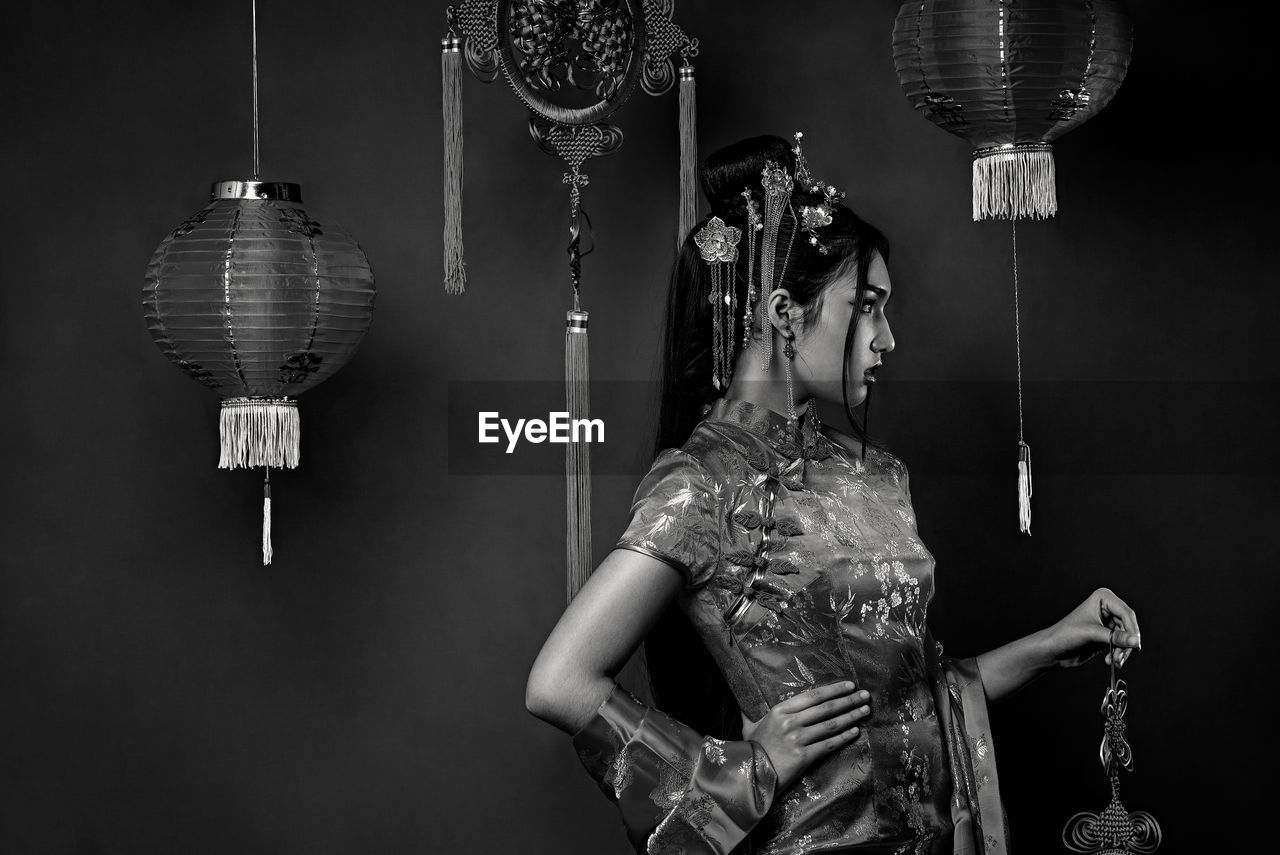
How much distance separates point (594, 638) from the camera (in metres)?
1.67

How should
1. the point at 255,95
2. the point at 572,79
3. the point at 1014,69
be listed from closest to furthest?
the point at 1014,69, the point at 572,79, the point at 255,95

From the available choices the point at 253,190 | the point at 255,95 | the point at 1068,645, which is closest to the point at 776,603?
the point at 1068,645

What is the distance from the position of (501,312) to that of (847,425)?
0.67 m

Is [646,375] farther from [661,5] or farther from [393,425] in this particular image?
[661,5]

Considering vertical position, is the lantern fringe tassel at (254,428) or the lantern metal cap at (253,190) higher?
the lantern metal cap at (253,190)

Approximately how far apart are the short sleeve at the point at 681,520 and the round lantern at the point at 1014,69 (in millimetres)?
636

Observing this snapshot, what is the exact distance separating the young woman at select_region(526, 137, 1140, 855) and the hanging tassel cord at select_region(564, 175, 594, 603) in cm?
23

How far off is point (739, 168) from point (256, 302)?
692mm

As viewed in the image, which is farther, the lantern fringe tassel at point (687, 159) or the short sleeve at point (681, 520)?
the lantern fringe tassel at point (687, 159)

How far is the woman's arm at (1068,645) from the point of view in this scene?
71.6 inches

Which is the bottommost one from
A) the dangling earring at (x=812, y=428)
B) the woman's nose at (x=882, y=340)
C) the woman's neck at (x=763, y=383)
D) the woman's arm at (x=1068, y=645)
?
the woman's arm at (x=1068, y=645)

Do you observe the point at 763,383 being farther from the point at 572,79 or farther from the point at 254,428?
the point at 254,428

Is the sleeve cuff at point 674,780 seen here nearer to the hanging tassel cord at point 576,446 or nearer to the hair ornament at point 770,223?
the hanging tassel cord at point 576,446

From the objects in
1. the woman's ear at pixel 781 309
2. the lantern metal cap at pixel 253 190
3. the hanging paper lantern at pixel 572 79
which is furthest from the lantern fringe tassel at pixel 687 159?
the lantern metal cap at pixel 253 190
